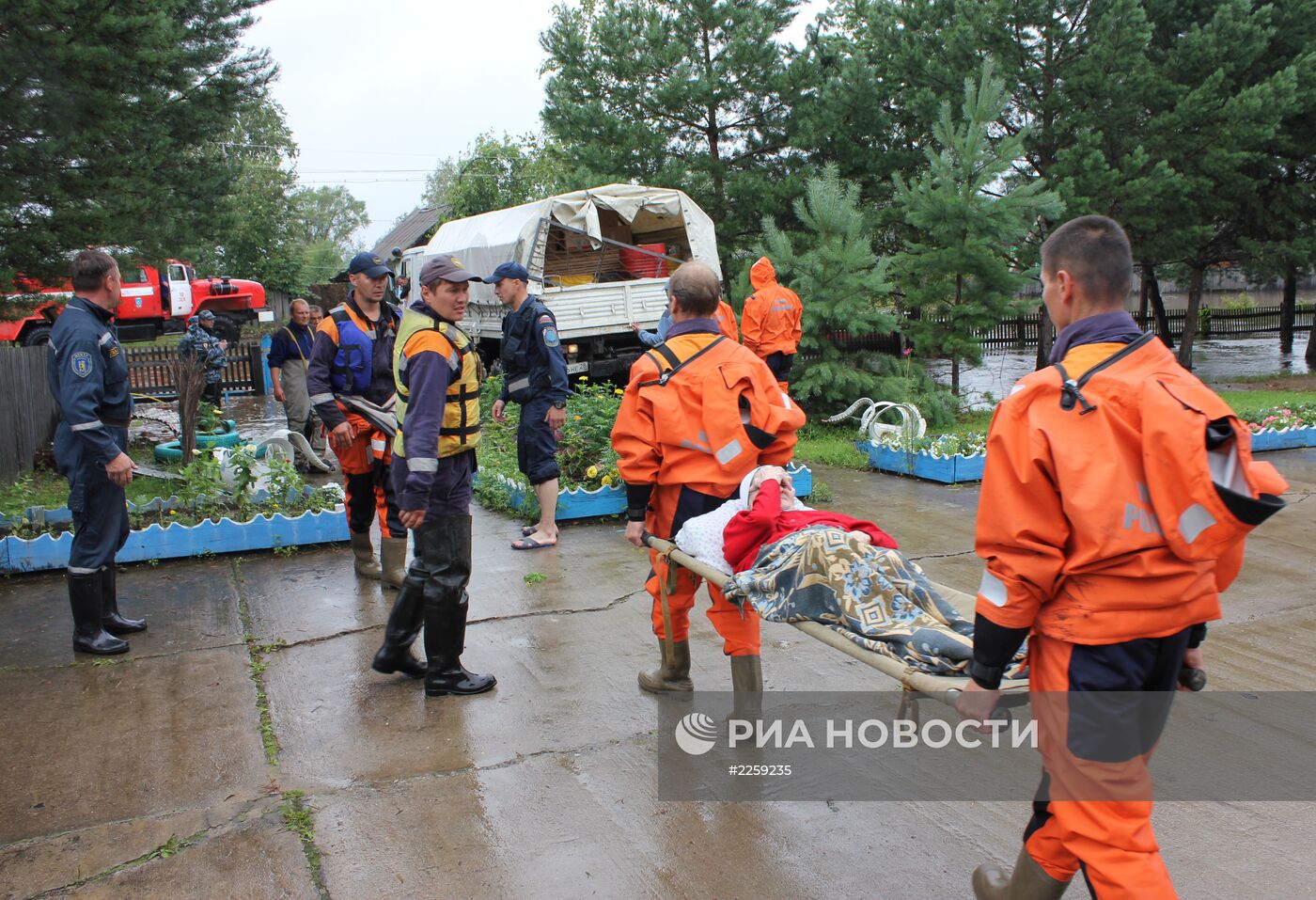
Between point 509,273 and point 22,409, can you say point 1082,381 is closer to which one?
point 509,273

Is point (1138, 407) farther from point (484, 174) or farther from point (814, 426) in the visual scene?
point (484, 174)

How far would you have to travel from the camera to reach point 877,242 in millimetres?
19219

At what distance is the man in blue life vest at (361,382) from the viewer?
18.8 ft

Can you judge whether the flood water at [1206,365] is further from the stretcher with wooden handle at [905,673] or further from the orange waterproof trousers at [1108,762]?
the orange waterproof trousers at [1108,762]

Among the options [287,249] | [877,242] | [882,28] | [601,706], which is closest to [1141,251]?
[877,242]

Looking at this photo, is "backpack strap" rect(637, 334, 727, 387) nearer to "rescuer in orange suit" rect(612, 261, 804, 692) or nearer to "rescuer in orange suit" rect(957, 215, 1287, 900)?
"rescuer in orange suit" rect(612, 261, 804, 692)

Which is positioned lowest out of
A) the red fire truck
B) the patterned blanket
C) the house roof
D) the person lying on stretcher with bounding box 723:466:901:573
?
the patterned blanket

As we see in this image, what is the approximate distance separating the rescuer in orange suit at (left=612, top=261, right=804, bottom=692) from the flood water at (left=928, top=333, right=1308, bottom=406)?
1112 cm

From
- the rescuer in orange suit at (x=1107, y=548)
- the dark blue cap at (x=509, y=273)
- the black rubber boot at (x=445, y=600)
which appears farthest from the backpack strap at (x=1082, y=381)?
the dark blue cap at (x=509, y=273)

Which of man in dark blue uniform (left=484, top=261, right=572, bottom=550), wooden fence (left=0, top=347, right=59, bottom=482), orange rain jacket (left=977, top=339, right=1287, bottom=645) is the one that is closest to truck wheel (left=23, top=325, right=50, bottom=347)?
wooden fence (left=0, top=347, right=59, bottom=482)

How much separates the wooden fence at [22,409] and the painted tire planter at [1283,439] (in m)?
11.8

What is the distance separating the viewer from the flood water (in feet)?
62.6

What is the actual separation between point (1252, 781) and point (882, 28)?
57.1 ft

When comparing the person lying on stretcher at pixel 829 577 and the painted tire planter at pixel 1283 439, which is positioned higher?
the person lying on stretcher at pixel 829 577
